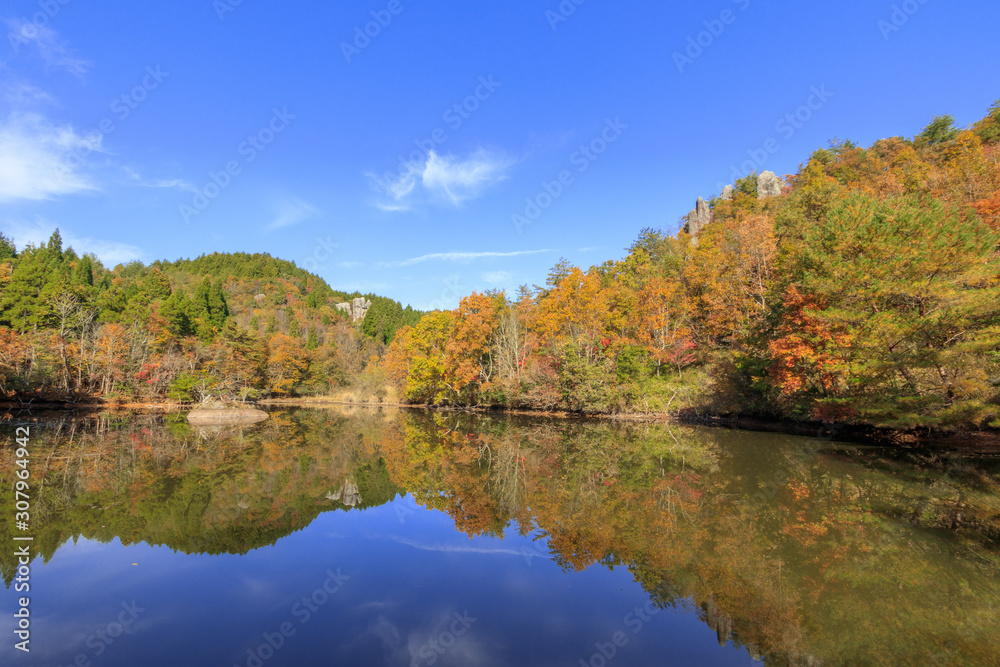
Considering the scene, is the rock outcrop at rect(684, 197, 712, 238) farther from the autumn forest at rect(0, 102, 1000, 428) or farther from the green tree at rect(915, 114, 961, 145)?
the green tree at rect(915, 114, 961, 145)

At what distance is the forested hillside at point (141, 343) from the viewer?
32625mm

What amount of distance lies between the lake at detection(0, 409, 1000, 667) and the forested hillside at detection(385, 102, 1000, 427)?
3.52 m

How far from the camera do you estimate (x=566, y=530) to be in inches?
322

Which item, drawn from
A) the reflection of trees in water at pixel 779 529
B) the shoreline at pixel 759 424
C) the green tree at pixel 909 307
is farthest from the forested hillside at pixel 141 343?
the green tree at pixel 909 307

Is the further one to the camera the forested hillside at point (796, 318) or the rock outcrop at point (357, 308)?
the rock outcrop at point (357, 308)

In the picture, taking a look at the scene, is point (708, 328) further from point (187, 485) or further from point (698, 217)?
point (698, 217)

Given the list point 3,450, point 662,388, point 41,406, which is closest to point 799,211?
point 662,388

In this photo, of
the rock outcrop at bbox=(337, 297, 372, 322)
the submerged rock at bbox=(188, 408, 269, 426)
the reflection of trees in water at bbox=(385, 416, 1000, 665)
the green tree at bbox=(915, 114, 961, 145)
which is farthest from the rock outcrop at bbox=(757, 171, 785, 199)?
the rock outcrop at bbox=(337, 297, 372, 322)

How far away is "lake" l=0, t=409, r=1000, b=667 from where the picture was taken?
4.61 m

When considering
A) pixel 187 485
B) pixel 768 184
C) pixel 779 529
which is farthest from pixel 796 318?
pixel 768 184

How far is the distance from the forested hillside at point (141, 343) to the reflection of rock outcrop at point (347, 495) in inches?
1209

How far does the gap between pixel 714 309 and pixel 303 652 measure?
32906 mm

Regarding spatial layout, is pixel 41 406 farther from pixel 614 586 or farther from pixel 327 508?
pixel 614 586

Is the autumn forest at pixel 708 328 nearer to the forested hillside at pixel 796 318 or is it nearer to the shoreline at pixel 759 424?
the forested hillside at pixel 796 318
